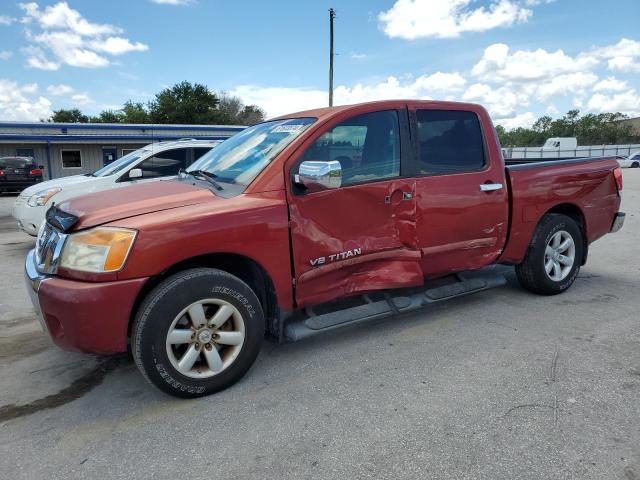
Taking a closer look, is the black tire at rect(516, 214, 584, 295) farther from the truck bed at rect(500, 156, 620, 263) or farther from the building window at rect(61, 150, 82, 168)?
the building window at rect(61, 150, 82, 168)

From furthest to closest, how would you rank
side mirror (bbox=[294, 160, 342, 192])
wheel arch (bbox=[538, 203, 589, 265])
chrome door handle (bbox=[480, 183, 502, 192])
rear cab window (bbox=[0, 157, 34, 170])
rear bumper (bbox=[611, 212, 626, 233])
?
rear cab window (bbox=[0, 157, 34, 170]), rear bumper (bbox=[611, 212, 626, 233]), wheel arch (bbox=[538, 203, 589, 265]), chrome door handle (bbox=[480, 183, 502, 192]), side mirror (bbox=[294, 160, 342, 192])

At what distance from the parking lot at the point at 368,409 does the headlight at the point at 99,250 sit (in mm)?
893

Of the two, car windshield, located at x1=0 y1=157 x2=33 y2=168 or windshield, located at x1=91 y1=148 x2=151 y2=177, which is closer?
windshield, located at x1=91 y1=148 x2=151 y2=177

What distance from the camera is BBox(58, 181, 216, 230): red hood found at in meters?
2.89

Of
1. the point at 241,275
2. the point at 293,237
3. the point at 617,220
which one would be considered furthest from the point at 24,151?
the point at 617,220

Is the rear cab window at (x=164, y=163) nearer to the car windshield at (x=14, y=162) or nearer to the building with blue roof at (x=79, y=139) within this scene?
the car windshield at (x=14, y=162)

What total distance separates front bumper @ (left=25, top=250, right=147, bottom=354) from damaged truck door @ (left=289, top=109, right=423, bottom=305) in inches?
43.8

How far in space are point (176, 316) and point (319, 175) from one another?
3.97 ft

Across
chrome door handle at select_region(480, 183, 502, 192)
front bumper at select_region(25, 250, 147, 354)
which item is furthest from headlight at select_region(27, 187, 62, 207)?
chrome door handle at select_region(480, 183, 502, 192)

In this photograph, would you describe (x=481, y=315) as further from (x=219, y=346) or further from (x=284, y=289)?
(x=219, y=346)

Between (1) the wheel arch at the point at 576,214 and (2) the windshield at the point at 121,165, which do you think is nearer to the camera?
(1) the wheel arch at the point at 576,214

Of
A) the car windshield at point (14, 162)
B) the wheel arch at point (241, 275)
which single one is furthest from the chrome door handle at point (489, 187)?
the car windshield at point (14, 162)

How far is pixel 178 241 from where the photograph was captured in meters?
2.85

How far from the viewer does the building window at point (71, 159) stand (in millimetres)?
26938
